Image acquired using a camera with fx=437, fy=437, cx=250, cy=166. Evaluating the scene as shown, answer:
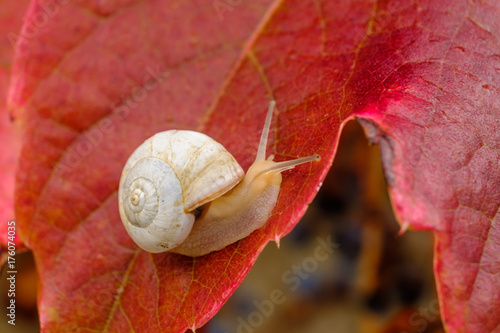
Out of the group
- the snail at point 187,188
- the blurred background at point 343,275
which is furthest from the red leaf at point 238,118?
the blurred background at point 343,275

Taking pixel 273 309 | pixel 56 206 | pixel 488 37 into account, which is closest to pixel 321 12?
pixel 488 37

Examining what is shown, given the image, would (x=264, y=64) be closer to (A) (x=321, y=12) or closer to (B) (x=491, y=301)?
(A) (x=321, y=12)

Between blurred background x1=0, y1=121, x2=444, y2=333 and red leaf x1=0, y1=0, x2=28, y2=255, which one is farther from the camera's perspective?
blurred background x1=0, y1=121, x2=444, y2=333

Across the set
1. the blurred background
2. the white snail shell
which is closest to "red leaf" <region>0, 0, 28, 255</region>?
the white snail shell

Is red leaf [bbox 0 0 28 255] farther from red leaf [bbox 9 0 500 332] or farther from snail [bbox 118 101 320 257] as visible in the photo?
snail [bbox 118 101 320 257]

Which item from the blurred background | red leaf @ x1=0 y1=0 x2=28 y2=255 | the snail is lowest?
the blurred background

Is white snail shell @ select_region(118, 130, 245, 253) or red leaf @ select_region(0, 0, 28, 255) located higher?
red leaf @ select_region(0, 0, 28, 255)

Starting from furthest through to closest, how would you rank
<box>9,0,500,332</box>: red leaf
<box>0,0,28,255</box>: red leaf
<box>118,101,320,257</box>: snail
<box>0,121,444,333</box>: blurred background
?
1. <box>0,121,444,333</box>: blurred background
2. <box>0,0,28,255</box>: red leaf
3. <box>118,101,320,257</box>: snail
4. <box>9,0,500,332</box>: red leaf

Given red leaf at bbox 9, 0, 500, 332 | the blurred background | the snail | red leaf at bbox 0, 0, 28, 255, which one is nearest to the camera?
red leaf at bbox 9, 0, 500, 332
